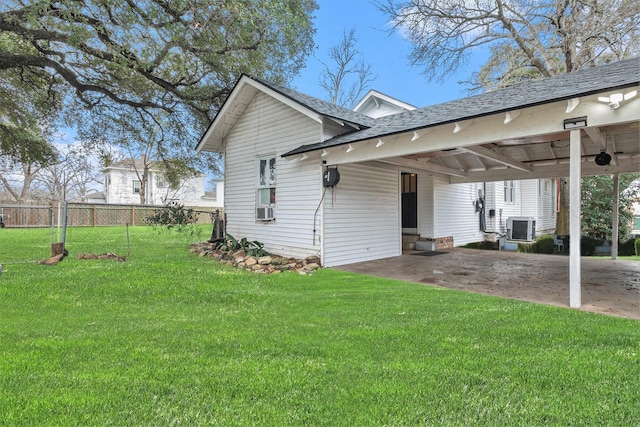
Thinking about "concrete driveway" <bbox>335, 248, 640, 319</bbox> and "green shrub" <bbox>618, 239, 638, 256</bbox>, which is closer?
"concrete driveway" <bbox>335, 248, 640, 319</bbox>

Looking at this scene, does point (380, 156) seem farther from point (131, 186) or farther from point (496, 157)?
point (131, 186)

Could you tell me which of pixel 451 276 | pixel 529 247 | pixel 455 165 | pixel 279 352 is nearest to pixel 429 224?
pixel 455 165

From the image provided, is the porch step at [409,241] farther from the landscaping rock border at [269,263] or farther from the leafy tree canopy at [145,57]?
the leafy tree canopy at [145,57]

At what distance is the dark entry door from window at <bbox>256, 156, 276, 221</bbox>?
5119 millimetres

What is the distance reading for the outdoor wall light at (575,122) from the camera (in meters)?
4.34

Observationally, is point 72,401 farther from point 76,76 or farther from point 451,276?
point 76,76

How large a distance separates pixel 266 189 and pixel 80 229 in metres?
12.8

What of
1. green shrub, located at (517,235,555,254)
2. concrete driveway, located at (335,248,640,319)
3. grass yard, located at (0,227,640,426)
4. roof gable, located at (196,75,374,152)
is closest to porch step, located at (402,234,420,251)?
concrete driveway, located at (335,248,640,319)

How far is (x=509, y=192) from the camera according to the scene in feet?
53.7

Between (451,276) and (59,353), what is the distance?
20.5 ft

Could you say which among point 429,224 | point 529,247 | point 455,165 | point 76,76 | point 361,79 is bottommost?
point 529,247

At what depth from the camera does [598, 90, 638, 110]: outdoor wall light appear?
3.95 metres

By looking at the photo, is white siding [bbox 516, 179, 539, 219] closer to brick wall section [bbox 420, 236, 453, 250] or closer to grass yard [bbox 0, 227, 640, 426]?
brick wall section [bbox 420, 236, 453, 250]

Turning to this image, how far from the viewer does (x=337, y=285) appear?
6.07 metres
